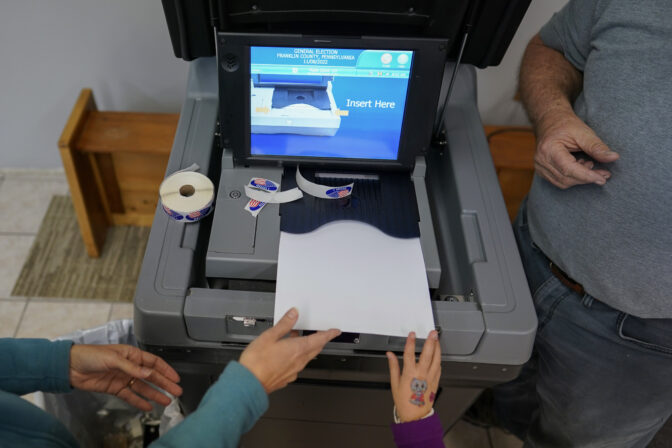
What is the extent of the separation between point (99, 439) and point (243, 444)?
330mm

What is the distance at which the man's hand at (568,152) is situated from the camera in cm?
85

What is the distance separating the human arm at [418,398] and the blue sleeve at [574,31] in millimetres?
634

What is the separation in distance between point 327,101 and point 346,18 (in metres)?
0.14

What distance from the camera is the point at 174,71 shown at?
160 cm

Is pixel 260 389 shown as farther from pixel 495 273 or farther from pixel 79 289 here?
pixel 79 289

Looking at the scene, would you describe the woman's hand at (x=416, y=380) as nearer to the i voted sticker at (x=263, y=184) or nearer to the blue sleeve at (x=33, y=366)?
the i voted sticker at (x=263, y=184)

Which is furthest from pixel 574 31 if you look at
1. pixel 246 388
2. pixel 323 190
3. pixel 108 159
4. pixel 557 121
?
pixel 108 159

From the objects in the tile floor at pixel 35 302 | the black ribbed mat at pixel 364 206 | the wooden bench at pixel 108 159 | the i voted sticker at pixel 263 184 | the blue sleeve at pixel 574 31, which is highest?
the blue sleeve at pixel 574 31

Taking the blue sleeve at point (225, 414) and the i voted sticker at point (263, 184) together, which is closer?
the blue sleeve at point (225, 414)

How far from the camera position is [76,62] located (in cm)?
160

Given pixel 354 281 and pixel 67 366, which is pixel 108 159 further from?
pixel 354 281

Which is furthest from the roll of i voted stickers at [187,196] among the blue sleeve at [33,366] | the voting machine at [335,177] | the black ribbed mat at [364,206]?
the blue sleeve at [33,366]

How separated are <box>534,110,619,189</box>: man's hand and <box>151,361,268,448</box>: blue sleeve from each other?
1.96ft

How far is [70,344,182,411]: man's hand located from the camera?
0.73 meters
